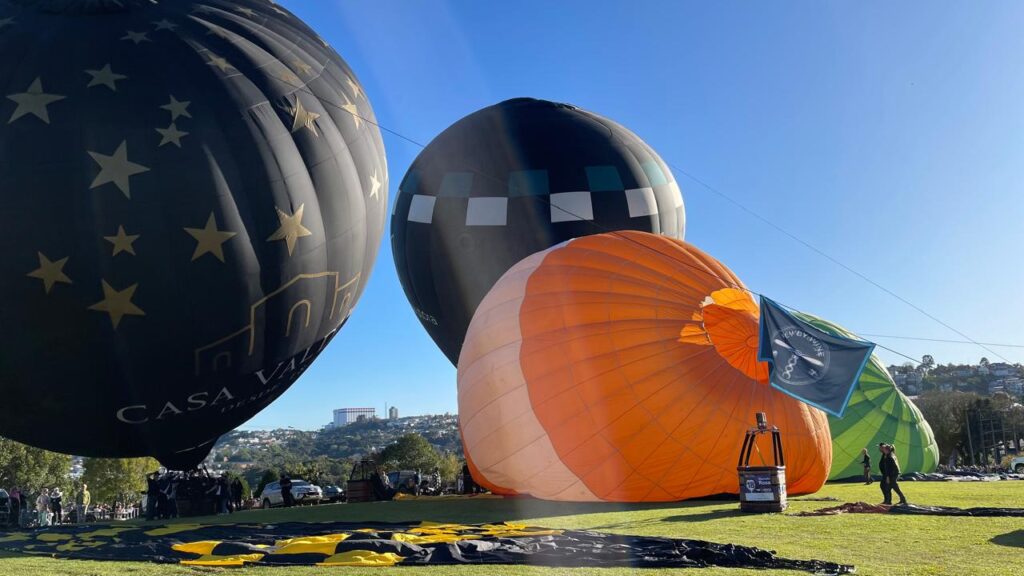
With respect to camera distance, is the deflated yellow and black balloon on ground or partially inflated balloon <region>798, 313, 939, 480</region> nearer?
the deflated yellow and black balloon on ground

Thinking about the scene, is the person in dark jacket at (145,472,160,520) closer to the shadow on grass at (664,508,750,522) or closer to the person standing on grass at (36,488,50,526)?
the person standing on grass at (36,488,50,526)

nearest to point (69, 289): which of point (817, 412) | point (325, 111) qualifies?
point (325, 111)

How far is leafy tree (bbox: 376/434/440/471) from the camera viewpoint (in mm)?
63406

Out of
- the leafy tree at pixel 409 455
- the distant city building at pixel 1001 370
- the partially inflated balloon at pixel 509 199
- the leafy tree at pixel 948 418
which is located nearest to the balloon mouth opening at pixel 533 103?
the partially inflated balloon at pixel 509 199

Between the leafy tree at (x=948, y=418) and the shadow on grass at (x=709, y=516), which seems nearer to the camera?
the shadow on grass at (x=709, y=516)

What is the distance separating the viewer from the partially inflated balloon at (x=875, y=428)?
18891 mm

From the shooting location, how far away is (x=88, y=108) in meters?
10.9

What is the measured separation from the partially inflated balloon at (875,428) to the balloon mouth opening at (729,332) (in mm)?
6811

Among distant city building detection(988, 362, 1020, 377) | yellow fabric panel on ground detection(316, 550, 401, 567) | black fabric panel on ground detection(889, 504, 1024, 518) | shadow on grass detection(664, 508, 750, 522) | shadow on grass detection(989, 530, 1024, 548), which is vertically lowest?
yellow fabric panel on ground detection(316, 550, 401, 567)

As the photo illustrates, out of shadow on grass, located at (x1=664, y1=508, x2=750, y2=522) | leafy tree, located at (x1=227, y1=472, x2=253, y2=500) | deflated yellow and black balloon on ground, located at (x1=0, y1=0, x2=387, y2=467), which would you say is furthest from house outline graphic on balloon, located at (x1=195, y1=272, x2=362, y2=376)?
leafy tree, located at (x1=227, y1=472, x2=253, y2=500)

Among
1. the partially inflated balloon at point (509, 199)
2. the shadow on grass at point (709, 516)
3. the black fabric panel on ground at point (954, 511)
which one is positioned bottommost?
the shadow on grass at point (709, 516)

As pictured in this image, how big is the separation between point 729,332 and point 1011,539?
5.60m

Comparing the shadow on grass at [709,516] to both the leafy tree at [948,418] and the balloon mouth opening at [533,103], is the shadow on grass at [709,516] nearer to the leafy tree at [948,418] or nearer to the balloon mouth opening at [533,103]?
the balloon mouth opening at [533,103]

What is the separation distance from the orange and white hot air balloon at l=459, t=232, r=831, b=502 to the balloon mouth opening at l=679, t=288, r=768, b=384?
0.02 meters
